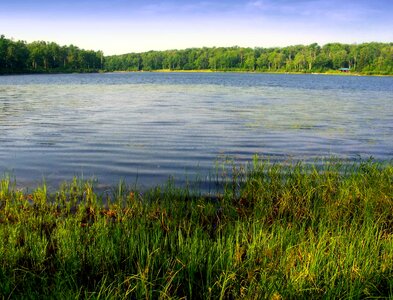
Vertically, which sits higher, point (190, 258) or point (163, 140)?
point (190, 258)

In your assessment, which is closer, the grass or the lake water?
the grass

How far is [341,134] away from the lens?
25.0m

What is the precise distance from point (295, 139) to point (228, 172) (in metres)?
9.18

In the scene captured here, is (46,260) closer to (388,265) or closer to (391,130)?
(388,265)

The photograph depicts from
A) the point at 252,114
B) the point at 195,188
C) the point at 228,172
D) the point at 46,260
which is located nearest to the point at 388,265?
the point at 46,260

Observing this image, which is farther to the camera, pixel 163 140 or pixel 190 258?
pixel 163 140

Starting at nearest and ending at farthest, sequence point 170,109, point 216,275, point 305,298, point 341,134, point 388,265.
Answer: point 305,298 < point 216,275 < point 388,265 < point 341,134 < point 170,109

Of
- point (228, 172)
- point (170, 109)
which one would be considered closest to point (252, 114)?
point (170, 109)

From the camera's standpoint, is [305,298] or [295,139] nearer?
[305,298]

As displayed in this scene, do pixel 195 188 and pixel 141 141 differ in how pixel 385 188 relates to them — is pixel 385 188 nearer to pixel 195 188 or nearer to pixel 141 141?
pixel 195 188

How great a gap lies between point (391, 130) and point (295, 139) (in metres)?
8.75

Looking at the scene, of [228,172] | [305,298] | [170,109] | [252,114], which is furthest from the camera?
[170,109]

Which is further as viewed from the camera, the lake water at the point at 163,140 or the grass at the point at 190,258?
the lake water at the point at 163,140

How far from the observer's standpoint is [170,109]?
123 feet
